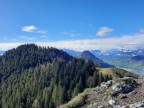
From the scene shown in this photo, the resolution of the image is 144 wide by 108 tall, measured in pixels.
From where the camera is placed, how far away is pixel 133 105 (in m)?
81.6

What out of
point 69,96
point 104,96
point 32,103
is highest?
point 104,96

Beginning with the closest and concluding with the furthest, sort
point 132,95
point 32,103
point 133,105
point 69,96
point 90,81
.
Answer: point 133,105, point 132,95, point 69,96, point 90,81, point 32,103

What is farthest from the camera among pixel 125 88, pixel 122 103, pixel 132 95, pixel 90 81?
pixel 90 81

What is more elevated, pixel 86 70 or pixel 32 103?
pixel 86 70

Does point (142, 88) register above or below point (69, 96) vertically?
above

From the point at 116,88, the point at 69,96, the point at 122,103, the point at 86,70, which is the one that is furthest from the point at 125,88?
the point at 86,70

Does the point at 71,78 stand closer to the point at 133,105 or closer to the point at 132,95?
the point at 132,95

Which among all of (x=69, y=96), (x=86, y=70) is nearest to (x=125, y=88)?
(x=69, y=96)

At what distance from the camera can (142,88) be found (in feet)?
337

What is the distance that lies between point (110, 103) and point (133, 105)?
915 centimetres

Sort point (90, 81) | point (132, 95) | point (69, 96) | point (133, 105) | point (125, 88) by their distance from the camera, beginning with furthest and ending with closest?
1. point (90, 81)
2. point (69, 96)
3. point (125, 88)
4. point (132, 95)
5. point (133, 105)

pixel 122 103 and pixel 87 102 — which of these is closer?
pixel 122 103

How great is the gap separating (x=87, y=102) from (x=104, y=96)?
6.79 meters

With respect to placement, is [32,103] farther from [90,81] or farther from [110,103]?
[110,103]
